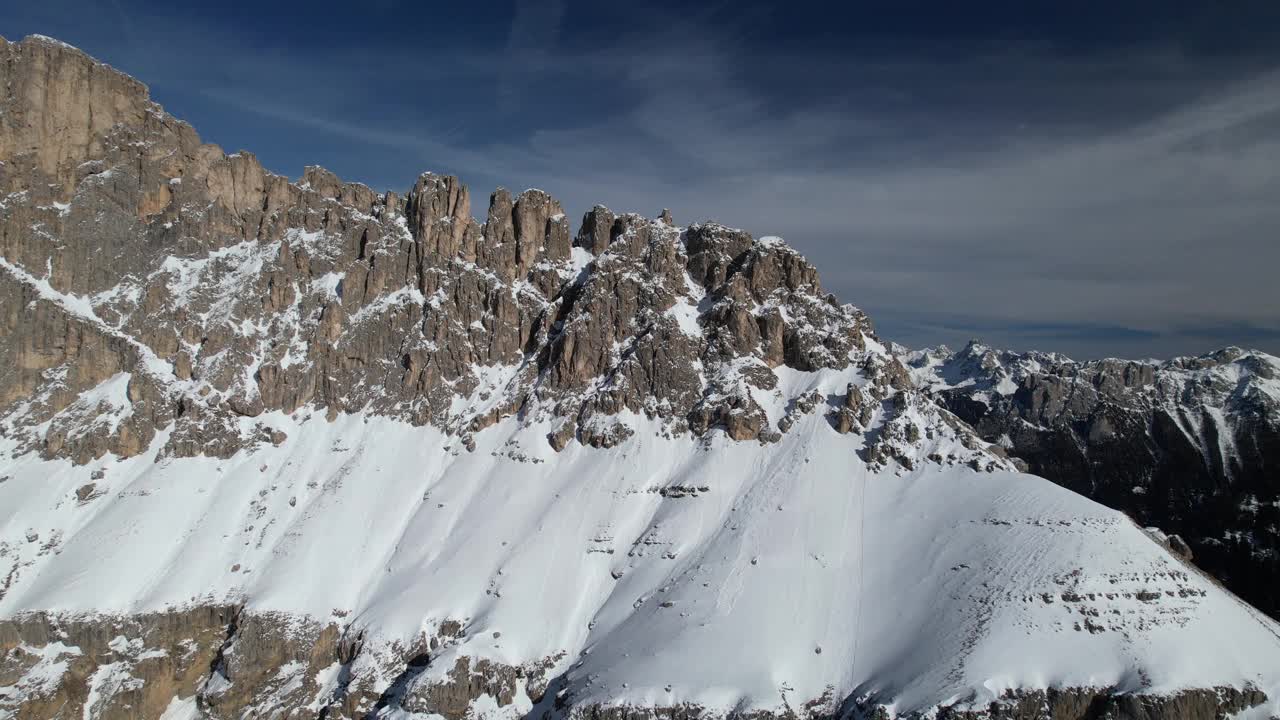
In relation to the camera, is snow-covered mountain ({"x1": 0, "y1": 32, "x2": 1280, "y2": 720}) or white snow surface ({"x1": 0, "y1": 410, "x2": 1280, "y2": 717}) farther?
snow-covered mountain ({"x1": 0, "y1": 32, "x2": 1280, "y2": 720})

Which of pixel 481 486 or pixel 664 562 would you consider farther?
pixel 481 486

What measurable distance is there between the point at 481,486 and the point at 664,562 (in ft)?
102

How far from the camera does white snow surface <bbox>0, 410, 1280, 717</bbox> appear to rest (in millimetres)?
76125

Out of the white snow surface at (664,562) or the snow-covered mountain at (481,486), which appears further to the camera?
the snow-covered mountain at (481,486)

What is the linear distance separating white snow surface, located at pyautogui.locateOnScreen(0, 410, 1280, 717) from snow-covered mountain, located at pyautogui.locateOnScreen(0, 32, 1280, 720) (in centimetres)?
41

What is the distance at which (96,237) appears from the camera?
116188mm

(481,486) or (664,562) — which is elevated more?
(481,486)

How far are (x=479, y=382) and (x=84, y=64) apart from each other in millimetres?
81189

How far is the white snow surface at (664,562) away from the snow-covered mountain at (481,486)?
0.41 meters

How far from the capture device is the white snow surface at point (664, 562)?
76.1 meters

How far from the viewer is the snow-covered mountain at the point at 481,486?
7931 cm

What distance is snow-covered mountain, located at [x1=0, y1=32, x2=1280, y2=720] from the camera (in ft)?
260

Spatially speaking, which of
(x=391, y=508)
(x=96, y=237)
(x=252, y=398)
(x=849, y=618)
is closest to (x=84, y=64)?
(x=96, y=237)

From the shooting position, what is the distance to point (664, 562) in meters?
97.3
